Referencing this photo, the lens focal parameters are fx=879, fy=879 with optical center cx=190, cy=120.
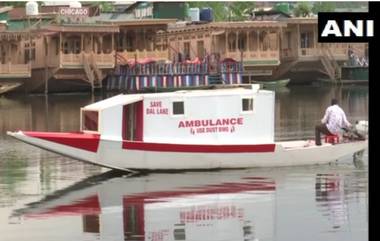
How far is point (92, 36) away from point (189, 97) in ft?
141

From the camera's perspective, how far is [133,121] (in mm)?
18234

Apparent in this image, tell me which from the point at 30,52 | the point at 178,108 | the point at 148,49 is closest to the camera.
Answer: the point at 178,108

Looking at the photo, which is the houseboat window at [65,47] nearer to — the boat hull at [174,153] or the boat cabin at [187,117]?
the boat cabin at [187,117]

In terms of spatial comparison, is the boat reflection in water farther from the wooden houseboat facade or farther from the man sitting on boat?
the wooden houseboat facade

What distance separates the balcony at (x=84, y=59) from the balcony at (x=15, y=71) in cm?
254

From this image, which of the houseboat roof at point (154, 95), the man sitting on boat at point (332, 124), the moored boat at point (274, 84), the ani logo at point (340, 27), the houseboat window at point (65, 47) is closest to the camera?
the ani logo at point (340, 27)

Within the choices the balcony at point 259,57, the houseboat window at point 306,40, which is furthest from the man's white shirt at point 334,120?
the houseboat window at point 306,40

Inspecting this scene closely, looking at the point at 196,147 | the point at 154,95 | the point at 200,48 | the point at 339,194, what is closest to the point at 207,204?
the point at 339,194

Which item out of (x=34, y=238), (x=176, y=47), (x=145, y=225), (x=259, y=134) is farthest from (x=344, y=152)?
(x=176, y=47)

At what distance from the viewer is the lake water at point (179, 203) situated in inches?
457

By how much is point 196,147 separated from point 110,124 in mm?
1835

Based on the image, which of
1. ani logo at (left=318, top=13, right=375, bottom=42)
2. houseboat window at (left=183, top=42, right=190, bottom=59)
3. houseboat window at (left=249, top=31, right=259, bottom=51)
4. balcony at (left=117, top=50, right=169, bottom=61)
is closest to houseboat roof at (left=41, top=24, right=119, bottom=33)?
balcony at (left=117, top=50, right=169, bottom=61)

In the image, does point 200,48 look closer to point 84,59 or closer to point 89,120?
point 84,59

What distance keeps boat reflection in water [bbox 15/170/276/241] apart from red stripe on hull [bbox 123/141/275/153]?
544 millimetres
